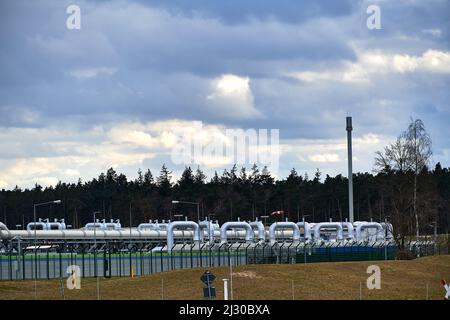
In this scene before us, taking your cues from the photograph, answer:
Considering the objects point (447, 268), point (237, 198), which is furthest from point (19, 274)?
point (237, 198)

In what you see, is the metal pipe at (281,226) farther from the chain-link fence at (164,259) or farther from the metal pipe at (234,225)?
the chain-link fence at (164,259)

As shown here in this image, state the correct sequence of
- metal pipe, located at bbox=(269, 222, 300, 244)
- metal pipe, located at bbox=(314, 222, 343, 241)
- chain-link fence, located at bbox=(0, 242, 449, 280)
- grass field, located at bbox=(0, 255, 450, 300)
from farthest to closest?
metal pipe, located at bbox=(314, 222, 343, 241) → metal pipe, located at bbox=(269, 222, 300, 244) → chain-link fence, located at bbox=(0, 242, 449, 280) → grass field, located at bbox=(0, 255, 450, 300)

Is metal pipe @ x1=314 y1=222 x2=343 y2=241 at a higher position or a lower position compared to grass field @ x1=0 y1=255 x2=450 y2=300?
higher

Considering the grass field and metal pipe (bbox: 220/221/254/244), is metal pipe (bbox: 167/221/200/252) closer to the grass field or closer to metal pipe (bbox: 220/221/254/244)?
metal pipe (bbox: 220/221/254/244)

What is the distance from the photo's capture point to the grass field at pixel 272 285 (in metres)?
54.7

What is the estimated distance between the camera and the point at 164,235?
122 m

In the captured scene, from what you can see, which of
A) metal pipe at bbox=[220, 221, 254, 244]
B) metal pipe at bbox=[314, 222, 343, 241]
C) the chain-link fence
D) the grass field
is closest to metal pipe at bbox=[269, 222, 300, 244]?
metal pipe at bbox=[220, 221, 254, 244]

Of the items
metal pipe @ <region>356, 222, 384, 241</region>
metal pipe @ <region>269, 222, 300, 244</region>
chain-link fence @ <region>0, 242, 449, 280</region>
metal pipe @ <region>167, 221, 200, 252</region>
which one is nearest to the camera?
chain-link fence @ <region>0, 242, 449, 280</region>

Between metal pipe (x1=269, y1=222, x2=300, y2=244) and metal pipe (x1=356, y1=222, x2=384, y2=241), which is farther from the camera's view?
metal pipe (x1=356, y1=222, x2=384, y2=241)

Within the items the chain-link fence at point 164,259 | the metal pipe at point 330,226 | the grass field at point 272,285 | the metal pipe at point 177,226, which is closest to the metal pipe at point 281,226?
the metal pipe at point 330,226

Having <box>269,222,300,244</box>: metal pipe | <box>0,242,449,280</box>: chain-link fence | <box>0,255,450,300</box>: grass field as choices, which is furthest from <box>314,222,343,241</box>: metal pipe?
<box>0,255,450,300</box>: grass field

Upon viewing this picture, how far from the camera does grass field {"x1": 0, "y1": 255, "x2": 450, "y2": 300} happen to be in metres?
54.7

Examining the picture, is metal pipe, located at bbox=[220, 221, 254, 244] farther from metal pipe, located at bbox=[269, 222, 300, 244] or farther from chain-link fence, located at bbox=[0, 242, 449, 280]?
chain-link fence, located at bbox=[0, 242, 449, 280]

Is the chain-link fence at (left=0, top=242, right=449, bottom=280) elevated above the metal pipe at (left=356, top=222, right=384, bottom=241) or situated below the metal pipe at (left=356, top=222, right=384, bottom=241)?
below
